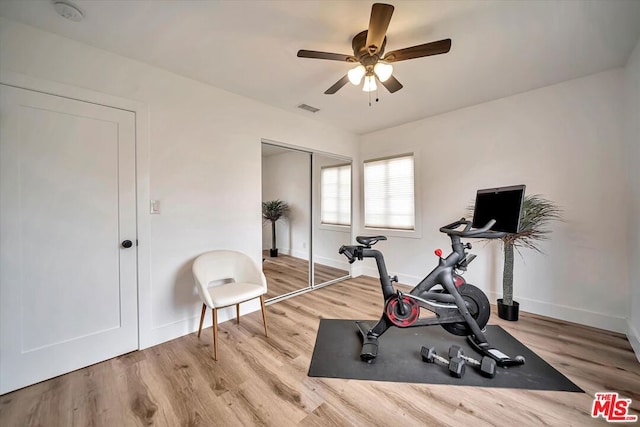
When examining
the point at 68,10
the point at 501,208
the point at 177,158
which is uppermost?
the point at 68,10

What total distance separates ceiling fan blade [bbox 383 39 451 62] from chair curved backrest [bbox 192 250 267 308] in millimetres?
2242

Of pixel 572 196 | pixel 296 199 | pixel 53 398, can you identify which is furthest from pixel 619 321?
pixel 53 398

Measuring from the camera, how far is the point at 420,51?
1.73m

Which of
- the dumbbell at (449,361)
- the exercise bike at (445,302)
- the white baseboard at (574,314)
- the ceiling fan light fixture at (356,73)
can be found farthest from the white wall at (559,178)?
the ceiling fan light fixture at (356,73)

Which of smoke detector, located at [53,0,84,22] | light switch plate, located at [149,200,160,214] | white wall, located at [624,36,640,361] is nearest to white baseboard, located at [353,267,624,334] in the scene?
white wall, located at [624,36,640,361]

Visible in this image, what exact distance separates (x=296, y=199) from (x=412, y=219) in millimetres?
1913

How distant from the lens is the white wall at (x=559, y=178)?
246 centimetres

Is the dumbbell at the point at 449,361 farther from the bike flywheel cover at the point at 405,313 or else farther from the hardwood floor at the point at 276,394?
the bike flywheel cover at the point at 405,313

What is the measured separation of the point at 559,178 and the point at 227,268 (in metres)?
3.84

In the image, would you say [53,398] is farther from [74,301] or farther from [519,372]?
[519,372]

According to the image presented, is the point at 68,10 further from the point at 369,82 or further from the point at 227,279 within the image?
the point at 227,279

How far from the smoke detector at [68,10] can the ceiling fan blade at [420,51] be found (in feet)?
7.01

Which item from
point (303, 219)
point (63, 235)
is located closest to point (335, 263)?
point (303, 219)

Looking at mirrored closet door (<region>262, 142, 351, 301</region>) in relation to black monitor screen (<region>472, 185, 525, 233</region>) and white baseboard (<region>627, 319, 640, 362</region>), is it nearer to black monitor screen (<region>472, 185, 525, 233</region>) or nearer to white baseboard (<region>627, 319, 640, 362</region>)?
black monitor screen (<region>472, 185, 525, 233</region>)
